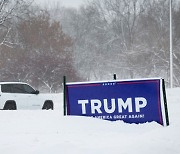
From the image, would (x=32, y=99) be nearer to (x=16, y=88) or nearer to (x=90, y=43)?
(x=16, y=88)

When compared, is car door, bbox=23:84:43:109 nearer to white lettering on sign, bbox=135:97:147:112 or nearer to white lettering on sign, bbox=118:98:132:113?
white lettering on sign, bbox=118:98:132:113

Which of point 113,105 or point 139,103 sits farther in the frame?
point 113,105

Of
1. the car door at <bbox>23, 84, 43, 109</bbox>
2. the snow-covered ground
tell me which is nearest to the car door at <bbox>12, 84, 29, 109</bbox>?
the car door at <bbox>23, 84, 43, 109</bbox>

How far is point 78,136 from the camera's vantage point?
9.80 metres

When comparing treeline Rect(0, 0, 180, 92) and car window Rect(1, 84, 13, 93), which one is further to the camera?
treeline Rect(0, 0, 180, 92)

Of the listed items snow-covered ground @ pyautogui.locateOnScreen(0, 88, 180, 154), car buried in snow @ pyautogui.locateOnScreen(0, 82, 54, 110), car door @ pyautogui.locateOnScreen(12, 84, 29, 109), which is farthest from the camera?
car door @ pyautogui.locateOnScreen(12, 84, 29, 109)

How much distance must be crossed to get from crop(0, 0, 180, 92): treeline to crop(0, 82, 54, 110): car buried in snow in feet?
80.8

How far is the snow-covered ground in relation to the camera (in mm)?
7988

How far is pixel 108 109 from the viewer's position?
12031 mm

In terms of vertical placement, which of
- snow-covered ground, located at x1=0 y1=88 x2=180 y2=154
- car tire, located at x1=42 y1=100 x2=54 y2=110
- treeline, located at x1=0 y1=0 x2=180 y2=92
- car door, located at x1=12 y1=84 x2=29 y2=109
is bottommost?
snow-covered ground, located at x1=0 y1=88 x2=180 y2=154

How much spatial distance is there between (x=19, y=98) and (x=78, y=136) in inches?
381

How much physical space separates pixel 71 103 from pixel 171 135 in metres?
4.02

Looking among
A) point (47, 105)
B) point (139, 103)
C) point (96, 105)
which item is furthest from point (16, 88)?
point (139, 103)

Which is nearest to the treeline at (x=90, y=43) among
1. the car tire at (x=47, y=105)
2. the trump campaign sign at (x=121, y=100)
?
the car tire at (x=47, y=105)
